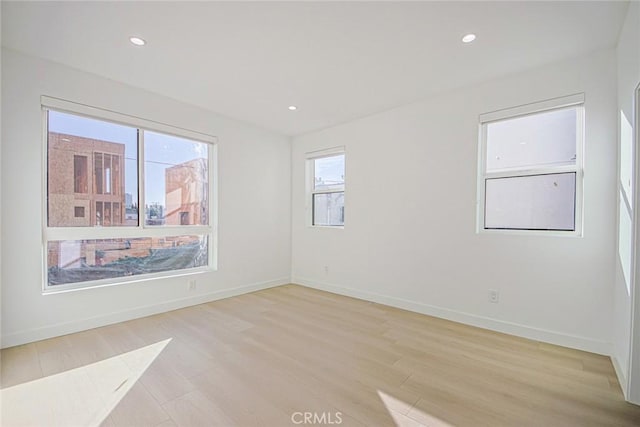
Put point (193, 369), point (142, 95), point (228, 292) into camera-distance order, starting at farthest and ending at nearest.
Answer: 1. point (228, 292)
2. point (142, 95)
3. point (193, 369)

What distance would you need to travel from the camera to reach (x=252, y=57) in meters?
2.62

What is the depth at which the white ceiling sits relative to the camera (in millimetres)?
2025

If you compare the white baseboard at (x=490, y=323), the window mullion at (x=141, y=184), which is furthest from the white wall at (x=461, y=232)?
the window mullion at (x=141, y=184)

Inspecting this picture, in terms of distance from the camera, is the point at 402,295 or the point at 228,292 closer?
the point at 402,295

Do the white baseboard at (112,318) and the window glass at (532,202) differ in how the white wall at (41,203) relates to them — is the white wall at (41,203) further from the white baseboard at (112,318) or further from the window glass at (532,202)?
the window glass at (532,202)

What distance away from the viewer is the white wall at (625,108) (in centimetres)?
189

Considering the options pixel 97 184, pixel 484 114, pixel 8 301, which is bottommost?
pixel 8 301

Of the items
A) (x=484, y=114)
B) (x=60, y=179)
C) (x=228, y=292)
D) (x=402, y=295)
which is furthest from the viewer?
(x=228, y=292)

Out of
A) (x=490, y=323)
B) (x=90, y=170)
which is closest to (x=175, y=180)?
(x=90, y=170)

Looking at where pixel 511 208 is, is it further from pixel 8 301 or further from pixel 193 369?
pixel 8 301

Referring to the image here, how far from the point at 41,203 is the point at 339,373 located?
3172 mm

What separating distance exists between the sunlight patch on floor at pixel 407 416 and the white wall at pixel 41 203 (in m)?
2.97

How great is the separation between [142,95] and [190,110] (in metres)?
0.58

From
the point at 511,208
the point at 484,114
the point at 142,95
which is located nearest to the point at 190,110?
the point at 142,95
